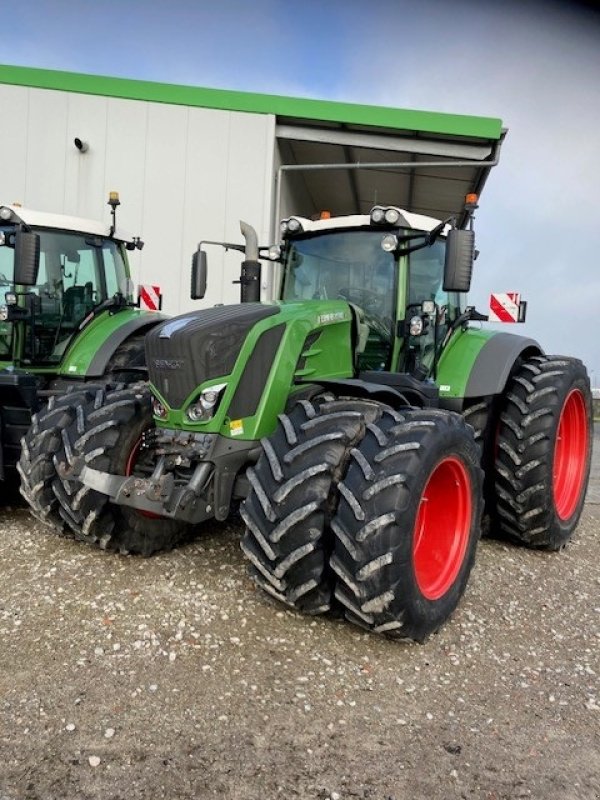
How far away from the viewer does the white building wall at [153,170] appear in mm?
10328

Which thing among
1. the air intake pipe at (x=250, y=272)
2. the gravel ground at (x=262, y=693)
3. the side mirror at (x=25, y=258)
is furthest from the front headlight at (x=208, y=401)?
the side mirror at (x=25, y=258)

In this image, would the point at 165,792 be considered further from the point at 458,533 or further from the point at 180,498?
the point at 458,533

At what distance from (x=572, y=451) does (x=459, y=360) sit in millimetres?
1315

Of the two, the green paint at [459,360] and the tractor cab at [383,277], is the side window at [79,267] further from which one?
the green paint at [459,360]

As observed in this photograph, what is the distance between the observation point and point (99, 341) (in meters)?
5.94

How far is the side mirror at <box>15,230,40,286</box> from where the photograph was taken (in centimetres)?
515

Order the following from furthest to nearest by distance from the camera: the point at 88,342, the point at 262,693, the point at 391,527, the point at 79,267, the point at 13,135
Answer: the point at 13,135 < the point at 79,267 < the point at 88,342 < the point at 391,527 < the point at 262,693

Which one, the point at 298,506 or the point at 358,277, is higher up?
the point at 358,277

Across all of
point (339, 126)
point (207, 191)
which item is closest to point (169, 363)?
point (207, 191)

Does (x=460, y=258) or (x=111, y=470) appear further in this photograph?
(x=460, y=258)

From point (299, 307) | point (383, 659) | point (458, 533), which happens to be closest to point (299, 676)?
point (383, 659)

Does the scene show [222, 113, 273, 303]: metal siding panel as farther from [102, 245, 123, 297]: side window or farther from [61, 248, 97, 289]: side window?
[61, 248, 97, 289]: side window

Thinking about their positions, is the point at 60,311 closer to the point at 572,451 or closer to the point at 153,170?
the point at 572,451

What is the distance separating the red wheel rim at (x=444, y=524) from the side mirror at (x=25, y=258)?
3.53 metres
